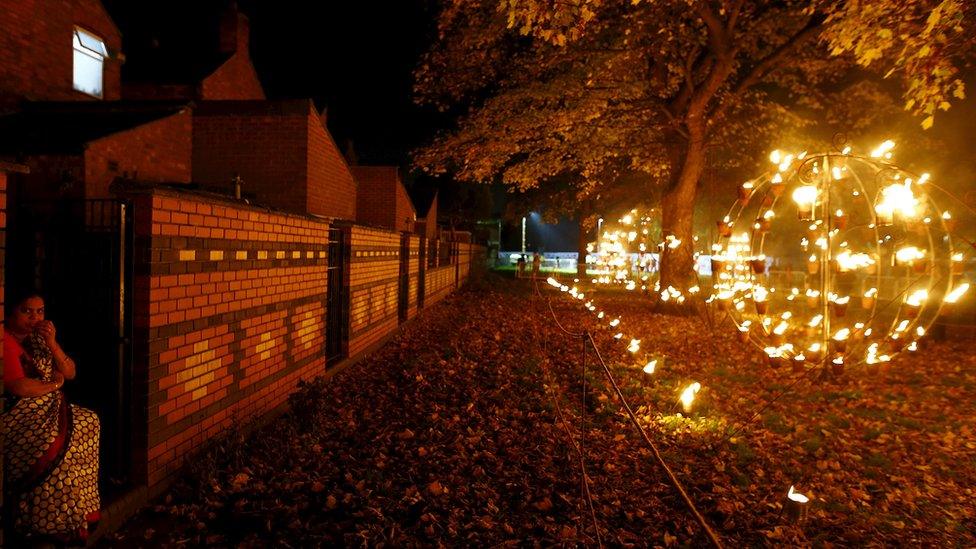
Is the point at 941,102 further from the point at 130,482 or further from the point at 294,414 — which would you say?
the point at 130,482

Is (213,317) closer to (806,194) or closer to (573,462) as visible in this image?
(573,462)

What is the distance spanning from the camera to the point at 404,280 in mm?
11523

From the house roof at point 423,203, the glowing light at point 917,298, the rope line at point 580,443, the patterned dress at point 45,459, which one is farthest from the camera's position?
the house roof at point 423,203

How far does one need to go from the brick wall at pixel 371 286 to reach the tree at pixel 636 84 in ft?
17.1

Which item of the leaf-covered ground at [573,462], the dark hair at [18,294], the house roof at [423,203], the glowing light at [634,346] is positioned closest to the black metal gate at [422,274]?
the leaf-covered ground at [573,462]

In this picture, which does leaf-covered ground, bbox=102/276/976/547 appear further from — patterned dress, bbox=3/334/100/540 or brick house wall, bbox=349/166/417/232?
brick house wall, bbox=349/166/417/232

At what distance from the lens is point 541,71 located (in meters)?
13.6

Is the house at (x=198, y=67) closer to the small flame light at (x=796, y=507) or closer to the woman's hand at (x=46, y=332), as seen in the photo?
the woman's hand at (x=46, y=332)

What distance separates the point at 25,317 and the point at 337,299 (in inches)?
176

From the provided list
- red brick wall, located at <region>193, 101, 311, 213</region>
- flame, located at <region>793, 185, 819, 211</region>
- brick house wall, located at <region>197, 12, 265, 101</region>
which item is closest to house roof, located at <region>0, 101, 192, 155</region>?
red brick wall, located at <region>193, 101, 311, 213</region>

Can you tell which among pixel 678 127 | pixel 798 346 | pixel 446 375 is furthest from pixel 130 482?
pixel 678 127

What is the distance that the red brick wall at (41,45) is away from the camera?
934cm

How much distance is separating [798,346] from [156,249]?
1076cm

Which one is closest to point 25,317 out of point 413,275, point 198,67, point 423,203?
point 413,275
